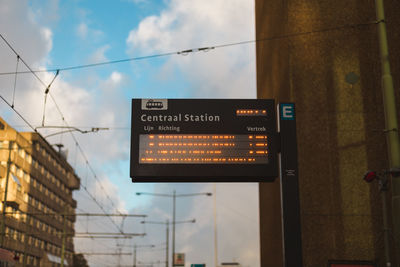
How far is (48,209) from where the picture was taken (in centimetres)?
9381

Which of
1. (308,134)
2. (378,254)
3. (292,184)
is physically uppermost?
(308,134)

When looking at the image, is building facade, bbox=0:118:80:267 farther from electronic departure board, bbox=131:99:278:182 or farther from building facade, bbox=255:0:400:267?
electronic departure board, bbox=131:99:278:182

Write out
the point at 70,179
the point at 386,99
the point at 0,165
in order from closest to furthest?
the point at 386,99
the point at 0,165
the point at 70,179

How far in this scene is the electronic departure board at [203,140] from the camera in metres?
14.6

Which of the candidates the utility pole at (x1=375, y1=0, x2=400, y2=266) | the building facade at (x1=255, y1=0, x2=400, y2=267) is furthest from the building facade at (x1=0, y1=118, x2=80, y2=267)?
the utility pole at (x1=375, y1=0, x2=400, y2=266)

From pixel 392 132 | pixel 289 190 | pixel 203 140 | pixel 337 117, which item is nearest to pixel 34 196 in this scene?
pixel 337 117

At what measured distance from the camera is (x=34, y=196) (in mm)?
84500

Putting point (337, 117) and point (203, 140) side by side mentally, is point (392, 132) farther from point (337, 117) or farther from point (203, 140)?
point (337, 117)

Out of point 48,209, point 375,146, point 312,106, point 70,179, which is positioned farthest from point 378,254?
point 70,179

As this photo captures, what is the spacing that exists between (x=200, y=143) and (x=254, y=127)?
1.55 metres

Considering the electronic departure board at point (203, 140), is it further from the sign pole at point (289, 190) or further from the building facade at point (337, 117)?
the building facade at point (337, 117)

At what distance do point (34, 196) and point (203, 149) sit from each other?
246 feet

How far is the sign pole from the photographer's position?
46.5 feet

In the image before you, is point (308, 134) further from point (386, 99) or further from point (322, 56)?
point (386, 99)
